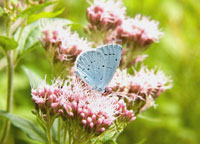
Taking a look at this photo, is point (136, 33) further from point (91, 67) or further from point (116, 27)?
point (91, 67)

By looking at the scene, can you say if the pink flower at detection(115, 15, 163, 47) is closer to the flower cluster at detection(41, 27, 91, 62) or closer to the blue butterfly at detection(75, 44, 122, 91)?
the flower cluster at detection(41, 27, 91, 62)

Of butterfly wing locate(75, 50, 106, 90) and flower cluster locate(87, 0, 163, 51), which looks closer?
butterfly wing locate(75, 50, 106, 90)

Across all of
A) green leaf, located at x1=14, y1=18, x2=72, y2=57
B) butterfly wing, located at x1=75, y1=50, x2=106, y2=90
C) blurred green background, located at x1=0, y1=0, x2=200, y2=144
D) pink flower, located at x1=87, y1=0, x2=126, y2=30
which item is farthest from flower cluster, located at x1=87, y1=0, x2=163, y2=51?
blurred green background, located at x1=0, y1=0, x2=200, y2=144

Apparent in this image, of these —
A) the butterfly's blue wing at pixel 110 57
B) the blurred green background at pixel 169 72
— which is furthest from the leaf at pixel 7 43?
the blurred green background at pixel 169 72

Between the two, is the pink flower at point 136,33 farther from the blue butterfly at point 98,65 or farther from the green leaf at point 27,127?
the green leaf at point 27,127

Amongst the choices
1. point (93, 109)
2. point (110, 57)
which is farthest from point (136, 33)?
point (93, 109)

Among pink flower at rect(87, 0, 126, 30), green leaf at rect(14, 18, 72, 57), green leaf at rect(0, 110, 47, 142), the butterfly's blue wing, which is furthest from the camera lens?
pink flower at rect(87, 0, 126, 30)

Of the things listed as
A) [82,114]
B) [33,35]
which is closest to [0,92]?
[33,35]
